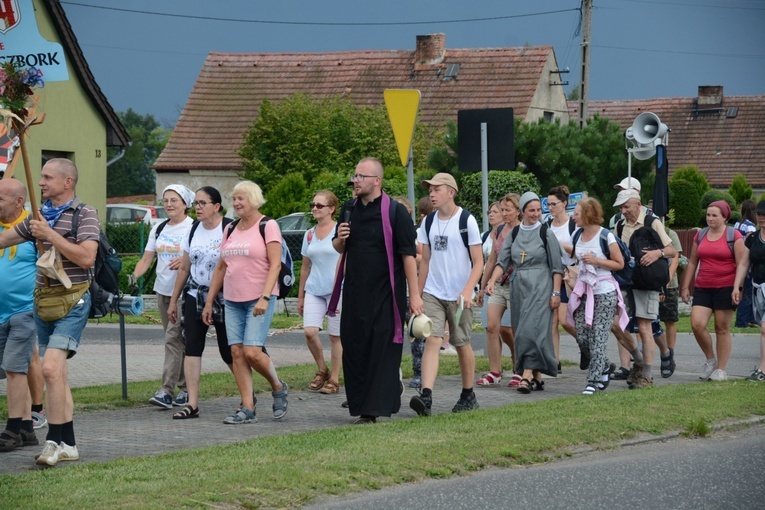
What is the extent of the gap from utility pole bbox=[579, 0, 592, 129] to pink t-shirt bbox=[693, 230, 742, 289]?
1913 cm

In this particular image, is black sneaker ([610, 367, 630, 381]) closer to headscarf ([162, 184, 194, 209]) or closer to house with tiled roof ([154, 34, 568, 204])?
headscarf ([162, 184, 194, 209])

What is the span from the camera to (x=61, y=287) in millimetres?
8008

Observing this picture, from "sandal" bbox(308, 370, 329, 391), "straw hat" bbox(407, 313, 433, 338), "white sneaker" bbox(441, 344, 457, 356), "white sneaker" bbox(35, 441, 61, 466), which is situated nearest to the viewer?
"white sneaker" bbox(35, 441, 61, 466)

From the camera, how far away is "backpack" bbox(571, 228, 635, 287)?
39.4ft

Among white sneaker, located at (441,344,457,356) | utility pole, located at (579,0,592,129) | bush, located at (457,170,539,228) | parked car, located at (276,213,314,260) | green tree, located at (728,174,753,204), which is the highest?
utility pole, located at (579,0,592,129)

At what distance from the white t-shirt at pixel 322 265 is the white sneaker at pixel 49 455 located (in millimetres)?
4519

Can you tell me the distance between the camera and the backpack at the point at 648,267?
12.5 m

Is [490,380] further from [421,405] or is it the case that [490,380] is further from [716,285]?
[421,405]

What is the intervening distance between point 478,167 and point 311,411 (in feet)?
15.7

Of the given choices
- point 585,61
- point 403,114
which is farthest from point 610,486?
point 585,61

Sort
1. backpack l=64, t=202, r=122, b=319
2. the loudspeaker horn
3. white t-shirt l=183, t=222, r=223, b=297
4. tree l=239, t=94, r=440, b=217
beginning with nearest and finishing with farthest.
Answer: backpack l=64, t=202, r=122, b=319 → white t-shirt l=183, t=222, r=223, b=297 → the loudspeaker horn → tree l=239, t=94, r=440, b=217

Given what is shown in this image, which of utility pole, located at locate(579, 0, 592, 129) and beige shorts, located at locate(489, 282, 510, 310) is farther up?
utility pole, located at locate(579, 0, 592, 129)

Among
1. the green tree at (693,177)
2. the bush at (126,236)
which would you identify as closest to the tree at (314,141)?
the bush at (126,236)

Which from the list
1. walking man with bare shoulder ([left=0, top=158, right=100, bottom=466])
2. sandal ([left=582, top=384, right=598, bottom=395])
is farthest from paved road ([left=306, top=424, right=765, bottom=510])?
sandal ([left=582, top=384, right=598, bottom=395])
